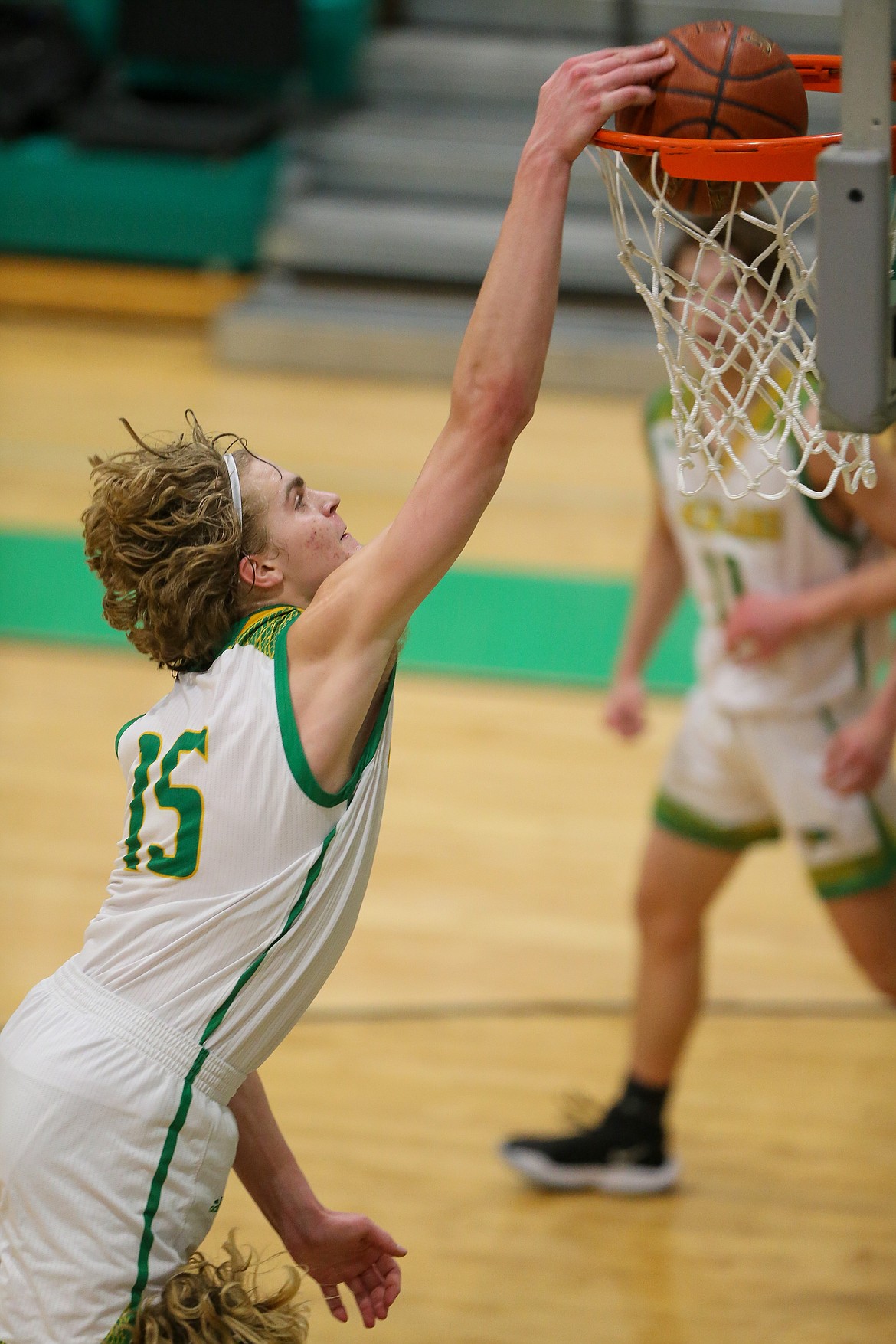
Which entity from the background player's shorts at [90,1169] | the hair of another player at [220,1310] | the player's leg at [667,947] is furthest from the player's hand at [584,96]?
the player's leg at [667,947]

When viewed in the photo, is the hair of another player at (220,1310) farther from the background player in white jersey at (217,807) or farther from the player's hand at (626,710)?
the player's hand at (626,710)

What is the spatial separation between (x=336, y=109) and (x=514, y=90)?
1.22 meters

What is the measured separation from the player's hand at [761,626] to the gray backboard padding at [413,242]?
661cm

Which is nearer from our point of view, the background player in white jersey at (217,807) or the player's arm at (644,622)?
the background player in white jersey at (217,807)

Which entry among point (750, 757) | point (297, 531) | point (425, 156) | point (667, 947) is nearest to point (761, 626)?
point (750, 757)

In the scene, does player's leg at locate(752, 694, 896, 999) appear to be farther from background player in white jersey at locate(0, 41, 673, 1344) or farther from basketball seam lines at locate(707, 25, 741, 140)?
basketball seam lines at locate(707, 25, 741, 140)

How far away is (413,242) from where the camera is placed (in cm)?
970

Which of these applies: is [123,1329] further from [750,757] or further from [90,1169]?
[750,757]

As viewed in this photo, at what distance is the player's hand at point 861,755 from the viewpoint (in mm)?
3090

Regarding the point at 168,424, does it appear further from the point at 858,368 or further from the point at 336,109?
the point at 858,368

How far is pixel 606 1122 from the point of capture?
3.46 m

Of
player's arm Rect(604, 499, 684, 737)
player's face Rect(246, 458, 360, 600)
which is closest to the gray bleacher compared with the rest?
player's arm Rect(604, 499, 684, 737)

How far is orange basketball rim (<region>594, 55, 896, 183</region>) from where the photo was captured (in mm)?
1871

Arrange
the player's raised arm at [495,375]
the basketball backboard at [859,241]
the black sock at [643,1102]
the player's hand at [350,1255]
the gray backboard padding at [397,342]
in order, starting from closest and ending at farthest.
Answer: the basketball backboard at [859,241], the player's raised arm at [495,375], the player's hand at [350,1255], the black sock at [643,1102], the gray backboard padding at [397,342]
